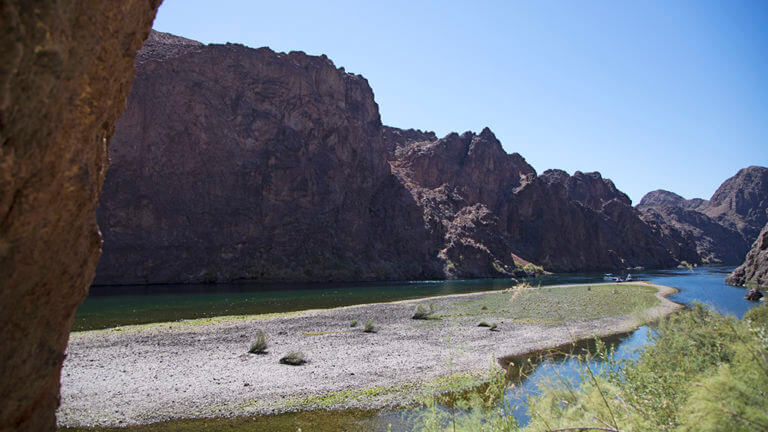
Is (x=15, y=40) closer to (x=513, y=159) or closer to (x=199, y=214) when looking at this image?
(x=199, y=214)

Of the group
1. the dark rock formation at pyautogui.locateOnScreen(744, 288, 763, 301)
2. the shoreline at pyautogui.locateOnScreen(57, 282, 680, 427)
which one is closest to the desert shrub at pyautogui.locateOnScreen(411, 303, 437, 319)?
the shoreline at pyautogui.locateOnScreen(57, 282, 680, 427)

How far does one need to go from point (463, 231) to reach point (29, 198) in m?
106

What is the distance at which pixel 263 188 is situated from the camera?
81.8 metres

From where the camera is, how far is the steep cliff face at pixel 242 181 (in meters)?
72.2

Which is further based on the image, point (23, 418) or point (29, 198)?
point (23, 418)

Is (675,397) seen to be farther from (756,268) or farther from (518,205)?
(518,205)

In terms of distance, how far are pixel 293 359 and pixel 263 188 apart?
6935cm

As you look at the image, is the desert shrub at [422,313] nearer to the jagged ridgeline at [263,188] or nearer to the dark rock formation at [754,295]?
the dark rock formation at [754,295]

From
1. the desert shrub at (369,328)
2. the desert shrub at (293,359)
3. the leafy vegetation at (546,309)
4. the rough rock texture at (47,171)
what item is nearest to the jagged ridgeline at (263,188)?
the leafy vegetation at (546,309)

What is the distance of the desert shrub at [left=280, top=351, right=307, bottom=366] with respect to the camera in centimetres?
1587

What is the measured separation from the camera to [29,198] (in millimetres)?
3562

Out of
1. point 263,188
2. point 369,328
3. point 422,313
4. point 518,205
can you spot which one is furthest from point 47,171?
point 518,205

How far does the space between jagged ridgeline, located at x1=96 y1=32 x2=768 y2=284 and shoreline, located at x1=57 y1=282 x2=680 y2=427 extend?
51.7 m

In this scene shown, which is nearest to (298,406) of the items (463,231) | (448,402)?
(448,402)
